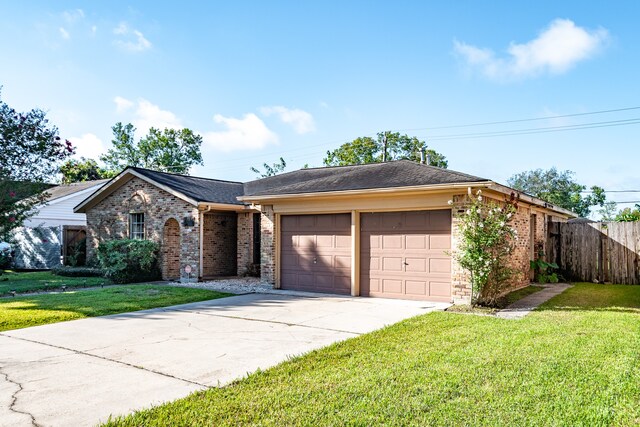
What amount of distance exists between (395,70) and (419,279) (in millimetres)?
9169

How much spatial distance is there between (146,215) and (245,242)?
12.5ft

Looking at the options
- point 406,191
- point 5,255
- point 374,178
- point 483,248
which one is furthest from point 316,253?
point 5,255

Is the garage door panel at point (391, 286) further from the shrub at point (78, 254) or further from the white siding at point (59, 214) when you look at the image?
the white siding at point (59, 214)

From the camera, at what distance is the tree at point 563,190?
46562 millimetres

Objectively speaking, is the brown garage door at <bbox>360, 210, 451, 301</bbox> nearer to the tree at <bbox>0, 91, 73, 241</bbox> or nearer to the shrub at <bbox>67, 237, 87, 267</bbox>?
the tree at <bbox>0, 91, 73, 241</bbox>

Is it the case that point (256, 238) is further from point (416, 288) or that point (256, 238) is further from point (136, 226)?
point (416, 288)

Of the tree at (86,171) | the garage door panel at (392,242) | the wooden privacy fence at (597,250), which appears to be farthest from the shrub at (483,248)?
the tree at (86,171)

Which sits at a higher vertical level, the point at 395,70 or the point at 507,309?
the point at 395,70

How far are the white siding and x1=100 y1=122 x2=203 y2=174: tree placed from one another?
1945 cm

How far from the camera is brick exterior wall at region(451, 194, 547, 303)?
9578 mm

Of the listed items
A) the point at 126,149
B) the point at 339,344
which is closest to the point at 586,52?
the point at 339,344

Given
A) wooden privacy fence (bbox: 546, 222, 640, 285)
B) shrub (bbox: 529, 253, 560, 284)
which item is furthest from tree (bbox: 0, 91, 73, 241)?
wooden privacy fence (bbox: 546, 222, 640, 285)

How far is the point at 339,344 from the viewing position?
239 inches

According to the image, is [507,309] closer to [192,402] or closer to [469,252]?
[469,252]
